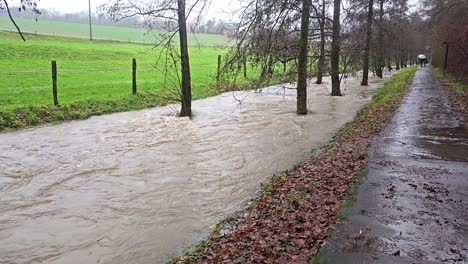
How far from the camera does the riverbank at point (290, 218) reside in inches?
190

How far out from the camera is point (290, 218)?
5684 mm

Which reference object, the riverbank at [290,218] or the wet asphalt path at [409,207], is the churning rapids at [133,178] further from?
the wet asphalt path at [409,207]

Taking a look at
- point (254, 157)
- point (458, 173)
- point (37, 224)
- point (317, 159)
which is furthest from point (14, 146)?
point (458, 173)

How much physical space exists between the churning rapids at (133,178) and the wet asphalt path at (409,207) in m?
2.14

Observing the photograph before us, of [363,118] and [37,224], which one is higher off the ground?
[363,118]

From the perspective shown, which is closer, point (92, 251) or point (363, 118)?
point (92, 251)

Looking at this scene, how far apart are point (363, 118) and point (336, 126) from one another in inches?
38.8

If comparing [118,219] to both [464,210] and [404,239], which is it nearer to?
[404,239]

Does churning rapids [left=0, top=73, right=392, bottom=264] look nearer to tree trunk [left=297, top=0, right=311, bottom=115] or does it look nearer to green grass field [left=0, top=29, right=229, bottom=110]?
tree trunk [left=297, top=0, right=311, bottom=115]

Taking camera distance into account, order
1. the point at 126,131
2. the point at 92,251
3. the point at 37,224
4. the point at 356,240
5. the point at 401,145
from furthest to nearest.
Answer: the point at 126,131 → the point at 401,145 → the point at 37,224 → the point at 92,251 → the point at 356,240

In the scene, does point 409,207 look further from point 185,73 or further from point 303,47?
point 185,73

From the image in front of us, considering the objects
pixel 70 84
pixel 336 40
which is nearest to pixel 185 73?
pixel 70 84

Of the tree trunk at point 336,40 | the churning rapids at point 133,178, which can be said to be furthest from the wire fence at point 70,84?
the tree trunk at point 336,40

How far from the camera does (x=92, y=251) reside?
573 centimetres
